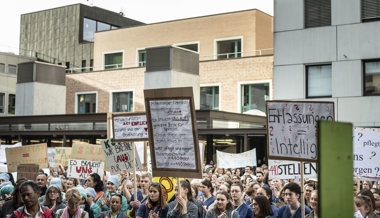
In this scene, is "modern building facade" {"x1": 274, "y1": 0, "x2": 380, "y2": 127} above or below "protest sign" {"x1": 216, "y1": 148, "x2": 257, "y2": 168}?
above

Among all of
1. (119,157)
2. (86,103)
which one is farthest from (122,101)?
(119,157)

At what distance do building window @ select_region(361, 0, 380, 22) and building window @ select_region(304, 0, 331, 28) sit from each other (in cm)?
139

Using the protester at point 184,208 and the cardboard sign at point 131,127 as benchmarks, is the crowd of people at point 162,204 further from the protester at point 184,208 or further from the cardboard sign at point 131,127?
the cardboard sign at point 131,127

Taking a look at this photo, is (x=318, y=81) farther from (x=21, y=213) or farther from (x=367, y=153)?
(x=21, y=213)

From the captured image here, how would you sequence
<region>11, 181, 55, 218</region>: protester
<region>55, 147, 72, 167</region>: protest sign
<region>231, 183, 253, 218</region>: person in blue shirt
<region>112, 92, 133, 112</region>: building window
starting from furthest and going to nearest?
<region>112, 92, 133, 112</region>: building window
<region>55, 147, 72, 167</region>: protest sign
<region>231, 183, 253, 218</region>: person in blue shirt
<region>11, 181, 55, 218</region>: protester

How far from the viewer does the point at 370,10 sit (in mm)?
20688

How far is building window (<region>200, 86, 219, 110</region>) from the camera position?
39.8 m

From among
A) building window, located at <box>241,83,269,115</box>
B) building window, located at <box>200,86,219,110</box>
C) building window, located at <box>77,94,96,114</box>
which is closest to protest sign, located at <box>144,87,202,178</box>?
building window, located at <box>241,83,269,115</box>

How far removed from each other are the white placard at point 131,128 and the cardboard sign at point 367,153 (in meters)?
4.75

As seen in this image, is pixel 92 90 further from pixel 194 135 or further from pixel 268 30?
pixel 194 135

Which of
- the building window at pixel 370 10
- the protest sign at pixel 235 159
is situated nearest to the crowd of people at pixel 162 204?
the protest sign at pixel 235 159

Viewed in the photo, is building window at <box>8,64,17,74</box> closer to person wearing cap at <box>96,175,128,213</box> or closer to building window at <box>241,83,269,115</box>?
building window at <box>241,83,269,115</box>

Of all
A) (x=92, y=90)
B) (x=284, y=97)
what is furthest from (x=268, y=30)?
(x=284, y=97)

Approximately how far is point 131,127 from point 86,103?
3721 cm
